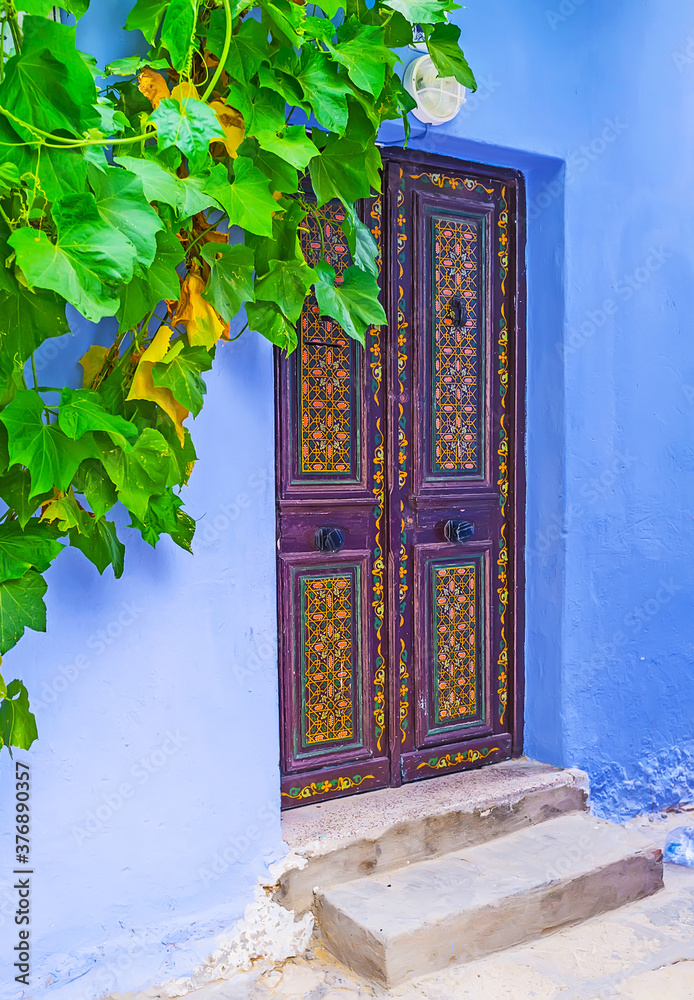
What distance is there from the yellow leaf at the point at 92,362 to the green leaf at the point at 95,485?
0.91ft

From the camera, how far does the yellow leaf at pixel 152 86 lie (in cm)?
185

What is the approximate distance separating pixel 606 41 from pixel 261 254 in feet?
6.04

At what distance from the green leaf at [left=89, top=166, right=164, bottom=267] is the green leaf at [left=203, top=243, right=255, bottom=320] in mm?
398

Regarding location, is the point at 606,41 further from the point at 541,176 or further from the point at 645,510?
the point at 645,510

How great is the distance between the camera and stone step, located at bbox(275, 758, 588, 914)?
235 cm

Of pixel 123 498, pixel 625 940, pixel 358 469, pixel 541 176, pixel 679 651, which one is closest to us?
pixel 123 498

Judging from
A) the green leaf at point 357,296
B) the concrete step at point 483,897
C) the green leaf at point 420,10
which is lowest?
the concrete step at point 483,897

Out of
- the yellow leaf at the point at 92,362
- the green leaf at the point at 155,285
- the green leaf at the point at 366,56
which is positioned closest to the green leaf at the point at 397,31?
the green leaf at the point at 366,56

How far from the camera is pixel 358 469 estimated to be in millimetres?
2701

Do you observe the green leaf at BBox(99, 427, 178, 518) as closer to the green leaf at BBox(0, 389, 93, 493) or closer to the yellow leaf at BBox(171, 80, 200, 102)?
the green leaf at BBox(0, 389, 93, 493)

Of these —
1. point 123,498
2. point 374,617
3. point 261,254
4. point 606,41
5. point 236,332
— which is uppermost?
point 606,41

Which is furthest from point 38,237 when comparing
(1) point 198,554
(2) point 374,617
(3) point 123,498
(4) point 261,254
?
(2) point 374,617

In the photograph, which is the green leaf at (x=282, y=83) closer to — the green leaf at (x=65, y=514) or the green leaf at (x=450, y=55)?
the green leaf at (x=450, y=55)

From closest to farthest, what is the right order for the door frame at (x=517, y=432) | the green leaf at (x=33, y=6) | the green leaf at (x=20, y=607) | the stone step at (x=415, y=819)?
the green leaf at (x=33, y=6) → the green leaf at (x=20, y=607) → the stone step at (x=415, y=819) → the door frame at (x=517, y=432)
